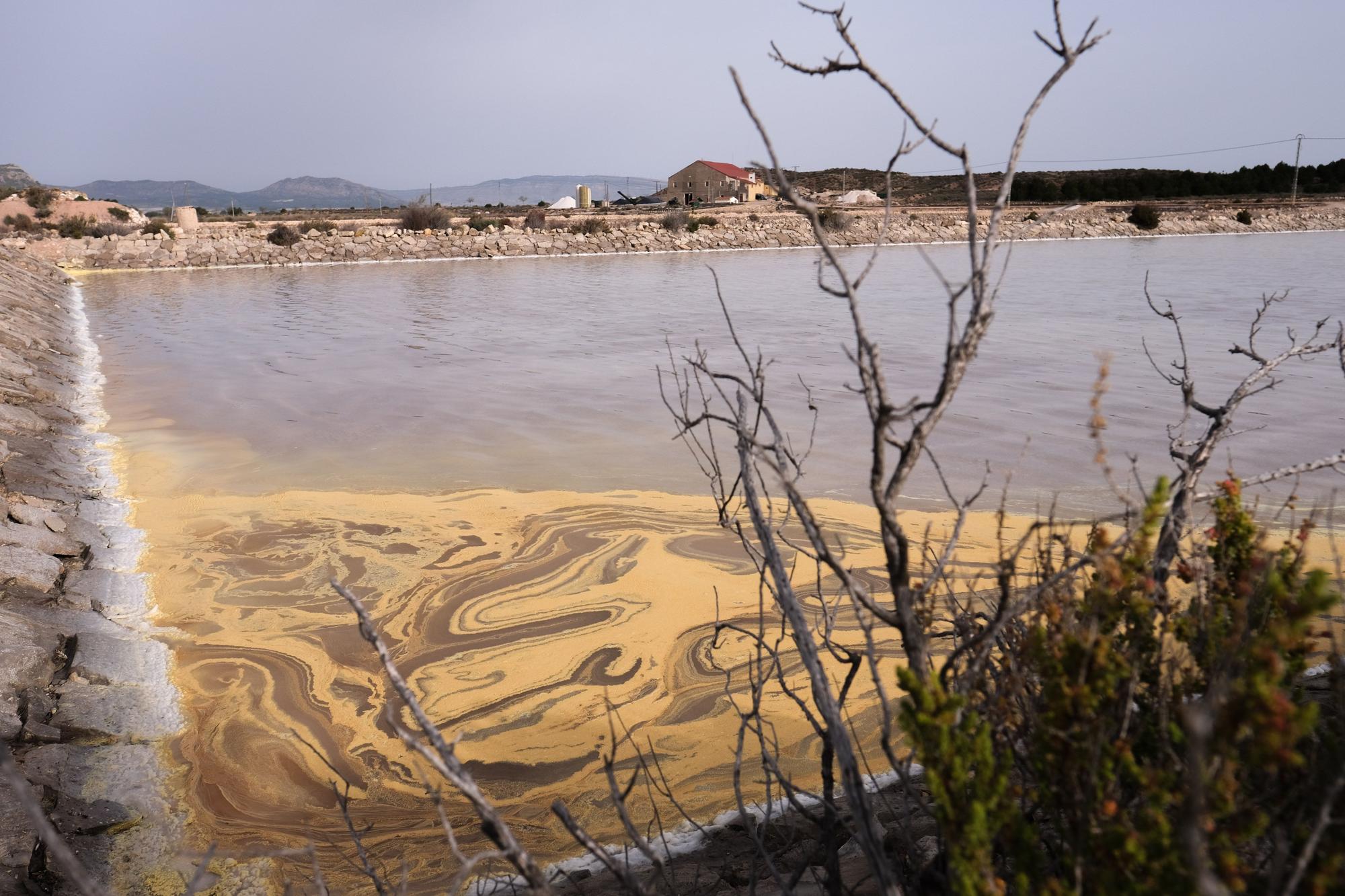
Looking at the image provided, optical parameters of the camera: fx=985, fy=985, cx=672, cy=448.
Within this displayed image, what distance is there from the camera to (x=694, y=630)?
13.7 ft

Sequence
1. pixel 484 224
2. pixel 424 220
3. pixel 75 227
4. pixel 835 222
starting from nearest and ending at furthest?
pixel 75 227
pixel 424 220
pixel 484 224
pixel 835 222

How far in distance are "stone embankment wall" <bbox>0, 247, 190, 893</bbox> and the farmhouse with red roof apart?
56651 mm

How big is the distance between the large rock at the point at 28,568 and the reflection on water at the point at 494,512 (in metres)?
0.44

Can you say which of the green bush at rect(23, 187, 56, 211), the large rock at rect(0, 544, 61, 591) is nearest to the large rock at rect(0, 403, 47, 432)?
the large rock at rect(0, 544, 61, 591)

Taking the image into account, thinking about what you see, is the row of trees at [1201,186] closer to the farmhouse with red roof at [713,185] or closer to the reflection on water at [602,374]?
the farmhouse with red roof at [713,185]

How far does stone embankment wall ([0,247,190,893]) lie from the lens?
2.74 meters

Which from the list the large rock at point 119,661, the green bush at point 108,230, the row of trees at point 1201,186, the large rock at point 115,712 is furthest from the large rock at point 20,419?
the row of trees at point 1201,186

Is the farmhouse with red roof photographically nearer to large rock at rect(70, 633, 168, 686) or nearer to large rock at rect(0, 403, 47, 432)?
large rock at rect(0, 403, 47, 432)

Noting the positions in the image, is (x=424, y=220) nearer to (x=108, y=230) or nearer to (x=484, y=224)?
(x=484, y=224)

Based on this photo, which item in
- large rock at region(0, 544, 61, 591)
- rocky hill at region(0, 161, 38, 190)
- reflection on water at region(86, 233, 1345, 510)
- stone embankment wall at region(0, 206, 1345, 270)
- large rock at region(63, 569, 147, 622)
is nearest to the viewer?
large rock at region(0, 544, 61, 591)

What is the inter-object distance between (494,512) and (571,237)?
28457 mm

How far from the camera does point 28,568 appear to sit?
4344mm

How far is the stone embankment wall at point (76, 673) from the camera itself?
108 inches

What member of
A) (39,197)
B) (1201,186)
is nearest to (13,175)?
(39,197)
